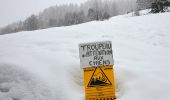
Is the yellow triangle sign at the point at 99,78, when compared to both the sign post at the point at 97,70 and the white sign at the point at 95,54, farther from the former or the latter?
the white sign at the point at 95,54

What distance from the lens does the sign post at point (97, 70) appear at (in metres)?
4.37

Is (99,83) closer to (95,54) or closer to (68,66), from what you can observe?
(95,54)

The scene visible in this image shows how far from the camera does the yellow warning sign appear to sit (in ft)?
14.3

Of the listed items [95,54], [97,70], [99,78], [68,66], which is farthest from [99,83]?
[68,66]

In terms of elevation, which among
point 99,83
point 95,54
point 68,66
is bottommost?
point 99,83

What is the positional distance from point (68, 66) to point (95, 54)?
174 cm

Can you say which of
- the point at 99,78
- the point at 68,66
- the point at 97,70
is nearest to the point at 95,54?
the point at 97,70

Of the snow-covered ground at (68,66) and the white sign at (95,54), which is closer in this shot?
the white sign at (95,54)

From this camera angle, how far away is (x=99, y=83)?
14.3 ft

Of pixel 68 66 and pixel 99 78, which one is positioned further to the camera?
pixel 68 66

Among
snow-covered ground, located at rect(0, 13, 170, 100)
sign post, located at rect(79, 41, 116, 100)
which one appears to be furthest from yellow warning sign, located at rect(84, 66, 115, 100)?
snow-covered ground, located at rect(0, 13, 170, 100)

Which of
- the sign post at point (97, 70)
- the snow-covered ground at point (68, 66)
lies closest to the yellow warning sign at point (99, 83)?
the sign post at point (97, 70)

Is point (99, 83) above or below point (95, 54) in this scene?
below

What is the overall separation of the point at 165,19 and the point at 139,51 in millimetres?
4152
